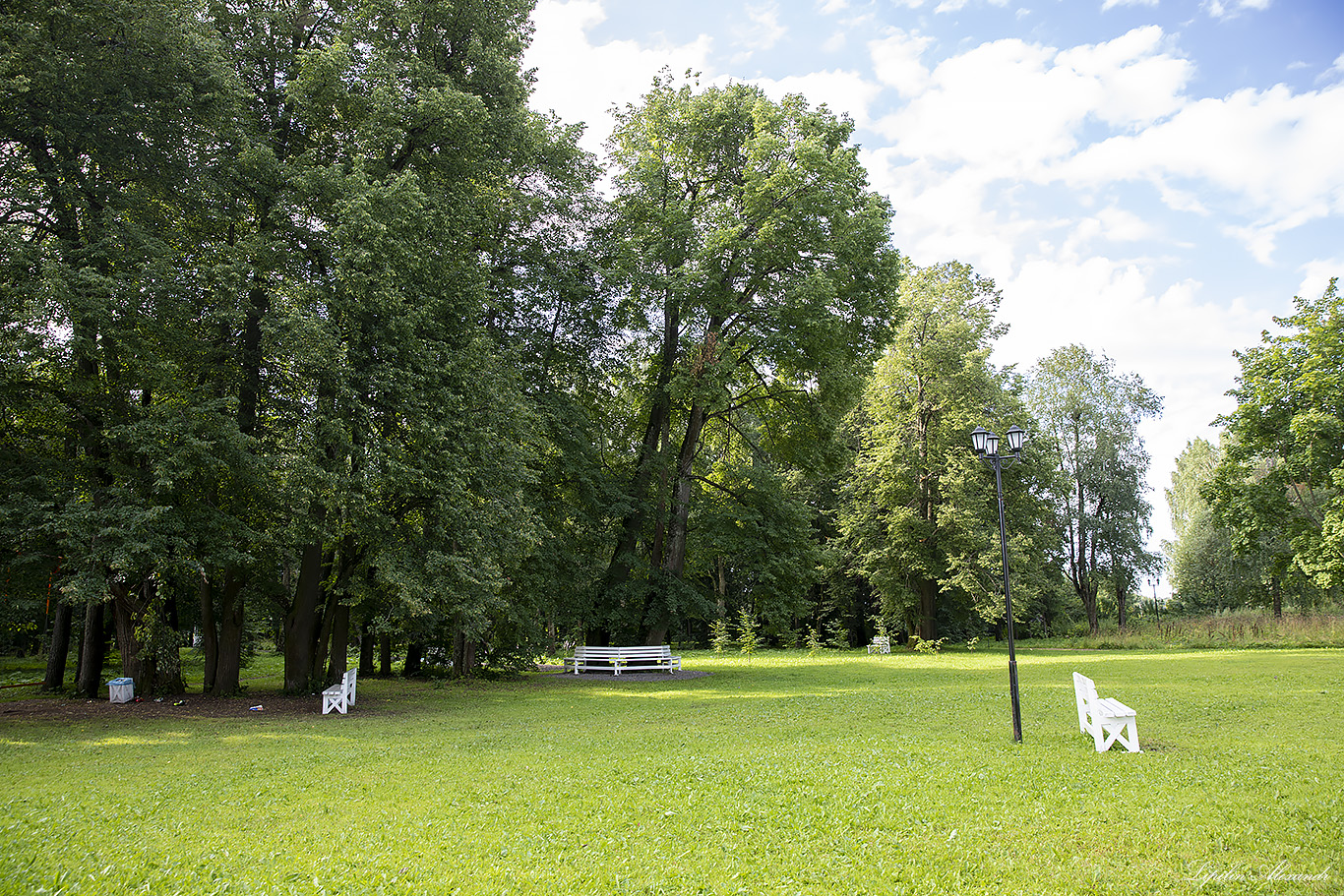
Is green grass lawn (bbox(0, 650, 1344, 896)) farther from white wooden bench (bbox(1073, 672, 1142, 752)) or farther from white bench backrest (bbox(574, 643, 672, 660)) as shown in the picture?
white bench backrest (bbox(574, 643, 672, 660))

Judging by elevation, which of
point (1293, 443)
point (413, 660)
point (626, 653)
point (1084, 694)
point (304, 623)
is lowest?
point (413, 660)

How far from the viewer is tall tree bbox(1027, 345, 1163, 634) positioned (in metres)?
41.5

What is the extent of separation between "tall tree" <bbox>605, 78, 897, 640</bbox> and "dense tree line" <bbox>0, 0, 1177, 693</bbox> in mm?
120

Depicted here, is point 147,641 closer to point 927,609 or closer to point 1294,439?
point 927,609

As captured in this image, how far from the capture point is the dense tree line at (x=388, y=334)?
13891 mm

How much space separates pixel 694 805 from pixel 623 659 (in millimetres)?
16336

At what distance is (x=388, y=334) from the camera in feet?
51.5

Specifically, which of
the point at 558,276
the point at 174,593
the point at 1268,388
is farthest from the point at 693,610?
the point at 1268,388

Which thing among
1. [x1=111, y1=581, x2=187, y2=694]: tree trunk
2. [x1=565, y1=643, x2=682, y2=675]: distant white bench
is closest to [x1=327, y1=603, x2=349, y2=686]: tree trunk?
[x1=111, y1=581, x2=187, y2=694]: tree trunk

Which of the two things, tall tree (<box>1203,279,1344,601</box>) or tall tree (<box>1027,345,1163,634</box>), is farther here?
tall tree (<box>1027,345,1163,634</box>)

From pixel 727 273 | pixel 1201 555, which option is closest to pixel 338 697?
pixel 727 273

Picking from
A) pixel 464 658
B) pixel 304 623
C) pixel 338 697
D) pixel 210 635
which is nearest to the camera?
pixel 338 697

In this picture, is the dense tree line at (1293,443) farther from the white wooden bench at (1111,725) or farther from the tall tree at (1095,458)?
the white wooden bench at (1111,725)

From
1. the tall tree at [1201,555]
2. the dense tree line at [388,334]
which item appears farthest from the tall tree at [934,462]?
the tall tree at [1201,555]
